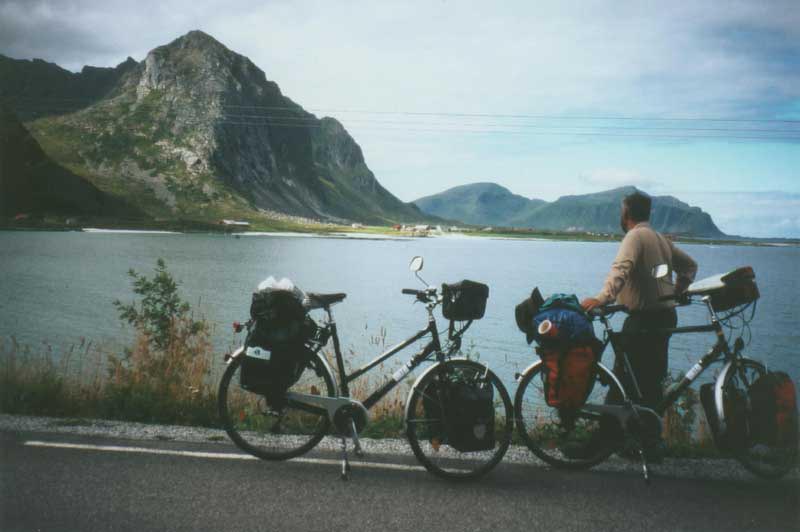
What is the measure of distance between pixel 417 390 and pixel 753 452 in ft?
10.4

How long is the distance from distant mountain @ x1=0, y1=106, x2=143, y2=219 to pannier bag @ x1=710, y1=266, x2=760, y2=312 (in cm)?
13069

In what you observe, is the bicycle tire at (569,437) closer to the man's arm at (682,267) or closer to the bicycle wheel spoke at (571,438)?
the bicycle wheel spoke at (571,438)

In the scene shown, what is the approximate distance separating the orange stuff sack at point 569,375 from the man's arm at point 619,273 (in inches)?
16.8

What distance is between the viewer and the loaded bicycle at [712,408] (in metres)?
5.75

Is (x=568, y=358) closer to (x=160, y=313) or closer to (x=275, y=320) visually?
(x=275, y=320)

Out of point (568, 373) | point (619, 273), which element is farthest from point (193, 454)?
point (619, 273)

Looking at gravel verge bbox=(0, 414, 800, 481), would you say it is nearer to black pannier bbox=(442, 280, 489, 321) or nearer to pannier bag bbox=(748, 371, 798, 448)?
pannier bag bbox=(748, 371, 798, 448)

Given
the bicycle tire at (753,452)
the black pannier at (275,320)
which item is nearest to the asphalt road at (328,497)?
the bicycle tire at (753,452)

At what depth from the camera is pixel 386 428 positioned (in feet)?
24.7

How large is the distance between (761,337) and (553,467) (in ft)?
105

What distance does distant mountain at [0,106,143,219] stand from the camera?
124188 mm

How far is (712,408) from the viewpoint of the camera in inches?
233

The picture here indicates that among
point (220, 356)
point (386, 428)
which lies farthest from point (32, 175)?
point (386, 428)

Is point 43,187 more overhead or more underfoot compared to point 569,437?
more overhead
